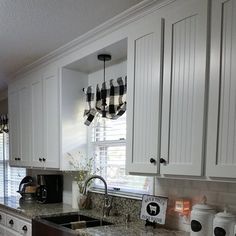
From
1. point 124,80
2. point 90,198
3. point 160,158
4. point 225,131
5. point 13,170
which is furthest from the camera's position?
point 13,170

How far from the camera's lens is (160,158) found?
6.17 feet

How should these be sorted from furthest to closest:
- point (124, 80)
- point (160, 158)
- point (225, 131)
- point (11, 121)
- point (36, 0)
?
point (11, 121), point (124, 80), point (36, 0), point (160, 158), point (225, 131)

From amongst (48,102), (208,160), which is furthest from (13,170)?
(208,160)

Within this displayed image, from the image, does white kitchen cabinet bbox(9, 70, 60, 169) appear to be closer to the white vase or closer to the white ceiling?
the white vase

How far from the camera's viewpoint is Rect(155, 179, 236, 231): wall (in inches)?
73.2

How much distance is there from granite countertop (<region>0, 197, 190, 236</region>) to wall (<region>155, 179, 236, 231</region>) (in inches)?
4.7

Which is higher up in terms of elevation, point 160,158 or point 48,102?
point 48,102

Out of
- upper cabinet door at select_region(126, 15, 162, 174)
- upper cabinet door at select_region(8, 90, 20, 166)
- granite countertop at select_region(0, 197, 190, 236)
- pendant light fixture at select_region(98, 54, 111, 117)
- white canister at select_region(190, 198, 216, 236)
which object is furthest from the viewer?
upper cabinet door at select_region(8, 90, 20, 166)

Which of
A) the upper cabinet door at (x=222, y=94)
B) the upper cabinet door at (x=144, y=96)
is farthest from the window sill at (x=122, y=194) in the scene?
the upper cabinet door at (x=222, y=94)

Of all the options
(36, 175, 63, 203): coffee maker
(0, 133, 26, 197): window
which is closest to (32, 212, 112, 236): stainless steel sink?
(36, 175, 63, 203): coffee maker

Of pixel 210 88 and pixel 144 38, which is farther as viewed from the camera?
pixel 144 38

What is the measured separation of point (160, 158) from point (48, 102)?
1831 mm

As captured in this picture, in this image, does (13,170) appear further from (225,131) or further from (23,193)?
(225,131)

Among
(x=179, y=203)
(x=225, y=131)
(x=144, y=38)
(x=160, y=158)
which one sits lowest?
(x=179, y=203)
